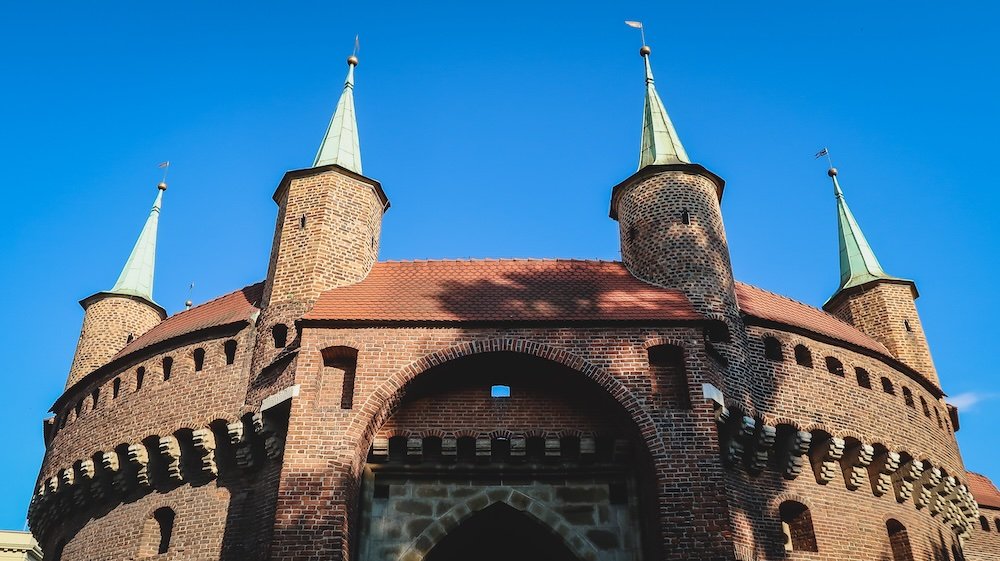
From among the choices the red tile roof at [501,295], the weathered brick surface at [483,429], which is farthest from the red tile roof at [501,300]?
the weathered brick surface at [483,429]

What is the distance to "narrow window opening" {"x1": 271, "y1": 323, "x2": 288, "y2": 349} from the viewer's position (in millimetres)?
19259

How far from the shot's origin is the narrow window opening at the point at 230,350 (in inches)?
787

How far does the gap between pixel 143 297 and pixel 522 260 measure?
40.3 ft

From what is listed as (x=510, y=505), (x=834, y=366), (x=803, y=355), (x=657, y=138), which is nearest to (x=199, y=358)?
(x=510, y=505)

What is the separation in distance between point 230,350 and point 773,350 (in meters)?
12.2

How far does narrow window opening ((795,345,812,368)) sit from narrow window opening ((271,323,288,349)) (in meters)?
11.5

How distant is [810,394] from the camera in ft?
66.5

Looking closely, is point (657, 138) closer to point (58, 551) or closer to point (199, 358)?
point (199, 358)

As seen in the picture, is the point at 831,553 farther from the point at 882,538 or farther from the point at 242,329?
the point at 242,329

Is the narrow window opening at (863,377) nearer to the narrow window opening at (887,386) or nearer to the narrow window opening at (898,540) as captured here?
the narrow window opening at (887,386)

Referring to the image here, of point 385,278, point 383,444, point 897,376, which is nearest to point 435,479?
point 383,444

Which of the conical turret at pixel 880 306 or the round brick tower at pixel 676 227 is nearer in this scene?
the round brick tower at pixel 676 227

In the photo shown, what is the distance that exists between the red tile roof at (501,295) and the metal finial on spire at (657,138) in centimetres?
326

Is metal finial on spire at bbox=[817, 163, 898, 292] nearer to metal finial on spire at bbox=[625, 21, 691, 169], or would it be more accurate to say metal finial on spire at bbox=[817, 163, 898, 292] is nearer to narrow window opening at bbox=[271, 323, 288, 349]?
metal finial on spire at bbox=[625, 21, 691, 169]
